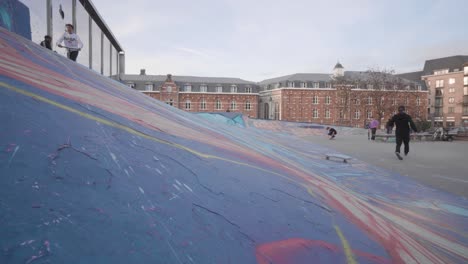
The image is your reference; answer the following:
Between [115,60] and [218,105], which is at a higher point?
[115,60]

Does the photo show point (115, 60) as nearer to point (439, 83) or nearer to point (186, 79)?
point (186, 79)

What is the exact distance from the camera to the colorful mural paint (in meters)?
1.15

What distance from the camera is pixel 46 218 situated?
1131mm

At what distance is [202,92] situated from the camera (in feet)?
170

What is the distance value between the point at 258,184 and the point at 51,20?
9845mm

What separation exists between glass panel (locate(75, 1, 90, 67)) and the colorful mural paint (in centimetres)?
958

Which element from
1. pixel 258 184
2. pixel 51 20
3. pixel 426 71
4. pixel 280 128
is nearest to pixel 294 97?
pixel 280 128

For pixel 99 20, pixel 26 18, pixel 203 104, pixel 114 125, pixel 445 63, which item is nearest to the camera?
pixel 114 125

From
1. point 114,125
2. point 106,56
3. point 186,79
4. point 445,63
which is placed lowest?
point 114,125

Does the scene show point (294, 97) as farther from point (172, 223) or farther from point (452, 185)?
point (172, 223)

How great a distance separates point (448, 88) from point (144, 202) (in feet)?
272

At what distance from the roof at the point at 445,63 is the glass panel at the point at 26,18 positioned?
267 feet

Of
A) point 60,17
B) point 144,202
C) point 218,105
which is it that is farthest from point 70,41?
point 218,105

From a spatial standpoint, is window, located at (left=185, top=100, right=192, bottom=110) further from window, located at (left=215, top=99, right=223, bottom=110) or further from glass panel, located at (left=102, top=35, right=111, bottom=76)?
glass panel, located at (left=102, top=35, right=111, bottom=76)
